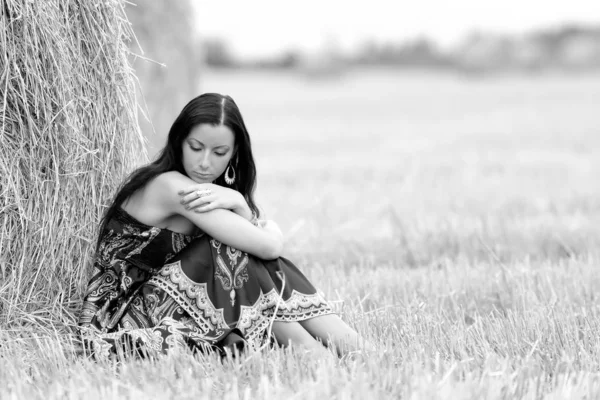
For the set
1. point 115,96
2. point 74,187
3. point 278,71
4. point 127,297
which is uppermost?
point 115,96

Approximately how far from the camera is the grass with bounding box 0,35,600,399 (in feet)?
8.14

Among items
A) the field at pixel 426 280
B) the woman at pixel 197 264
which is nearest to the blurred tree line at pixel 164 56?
the field at pixel 426 280

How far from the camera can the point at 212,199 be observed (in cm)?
312

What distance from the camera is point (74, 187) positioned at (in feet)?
10.5

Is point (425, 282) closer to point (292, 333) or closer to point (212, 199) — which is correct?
point (292, 333)

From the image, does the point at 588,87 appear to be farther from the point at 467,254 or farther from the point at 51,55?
the point at 51,55

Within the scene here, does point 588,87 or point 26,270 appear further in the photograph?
point 588,87

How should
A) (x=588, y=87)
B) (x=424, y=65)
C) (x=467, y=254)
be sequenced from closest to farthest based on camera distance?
(x=467, y=254), (x=588, y=87), (x=424, y=65)

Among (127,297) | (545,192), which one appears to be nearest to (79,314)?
(127,297)

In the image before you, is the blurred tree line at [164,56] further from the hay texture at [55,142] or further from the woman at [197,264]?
the woman at [197,264]

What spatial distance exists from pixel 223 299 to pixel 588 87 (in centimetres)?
2581

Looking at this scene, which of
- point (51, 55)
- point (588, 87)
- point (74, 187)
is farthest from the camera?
point (588, 87)

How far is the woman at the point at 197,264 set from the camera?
9.97 feet

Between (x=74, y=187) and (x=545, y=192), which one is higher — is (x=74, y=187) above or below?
above
